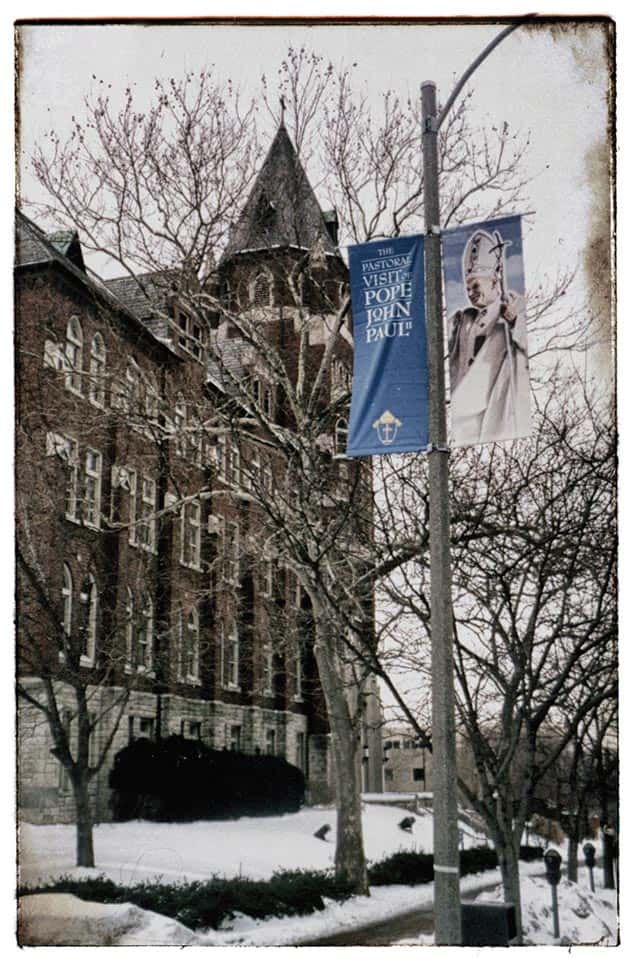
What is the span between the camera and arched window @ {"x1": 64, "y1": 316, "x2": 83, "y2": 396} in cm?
1355

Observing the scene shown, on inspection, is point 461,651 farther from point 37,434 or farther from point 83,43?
point 83,43

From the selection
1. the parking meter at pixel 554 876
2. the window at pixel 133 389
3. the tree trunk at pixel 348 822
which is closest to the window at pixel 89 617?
the window at pixel 133 389

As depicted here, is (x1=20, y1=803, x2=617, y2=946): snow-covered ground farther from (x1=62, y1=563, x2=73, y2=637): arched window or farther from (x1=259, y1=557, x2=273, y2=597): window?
(x1=259, y1=557, x2=273, y2=597): window

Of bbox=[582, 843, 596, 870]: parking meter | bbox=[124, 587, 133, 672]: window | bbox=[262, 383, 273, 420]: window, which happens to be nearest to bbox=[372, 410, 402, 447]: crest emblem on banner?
bbox=[124, 587, 133, 672]: window

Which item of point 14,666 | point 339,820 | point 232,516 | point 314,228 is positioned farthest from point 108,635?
point 314,228

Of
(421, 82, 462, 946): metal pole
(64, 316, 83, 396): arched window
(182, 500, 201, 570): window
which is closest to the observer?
(421, 82, 462, 946): metal pole

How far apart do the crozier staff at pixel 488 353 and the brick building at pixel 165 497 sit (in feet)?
16.1

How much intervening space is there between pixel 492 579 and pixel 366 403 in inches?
167

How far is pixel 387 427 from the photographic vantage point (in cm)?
928

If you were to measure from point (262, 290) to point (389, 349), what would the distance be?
21.2ft

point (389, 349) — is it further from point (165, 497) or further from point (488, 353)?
point (165, 497)

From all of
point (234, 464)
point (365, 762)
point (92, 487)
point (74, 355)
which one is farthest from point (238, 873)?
point (74, 355)

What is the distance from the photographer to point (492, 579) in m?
12.9

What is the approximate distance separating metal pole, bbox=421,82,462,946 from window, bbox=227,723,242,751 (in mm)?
5289
